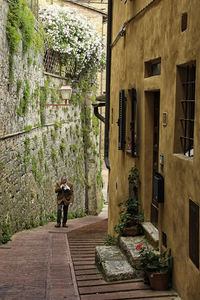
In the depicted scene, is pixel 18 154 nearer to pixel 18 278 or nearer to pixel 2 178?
pixel 2 178

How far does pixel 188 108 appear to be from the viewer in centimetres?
545

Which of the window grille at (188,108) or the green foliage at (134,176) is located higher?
the window grille at (188,108)

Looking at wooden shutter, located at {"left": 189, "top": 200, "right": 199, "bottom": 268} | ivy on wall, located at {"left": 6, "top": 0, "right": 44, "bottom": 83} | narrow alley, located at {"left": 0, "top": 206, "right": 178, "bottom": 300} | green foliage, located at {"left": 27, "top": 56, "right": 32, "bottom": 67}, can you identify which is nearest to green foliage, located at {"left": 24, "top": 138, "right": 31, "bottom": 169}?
green foliage, located at {"left": 27, "top": 56, "right": 32, "bottom": 67}

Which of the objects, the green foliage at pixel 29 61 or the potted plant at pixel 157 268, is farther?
the green foliage at pixel 29 61

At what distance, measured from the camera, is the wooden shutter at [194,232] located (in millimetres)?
4641

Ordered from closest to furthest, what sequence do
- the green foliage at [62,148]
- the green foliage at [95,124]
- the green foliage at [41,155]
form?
the green foliage at [41,155] < the green foliage at [62,148] < the green foliage at [95,124]

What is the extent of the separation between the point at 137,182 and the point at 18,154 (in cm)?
447

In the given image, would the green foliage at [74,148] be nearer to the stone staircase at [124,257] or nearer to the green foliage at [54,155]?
the green foliage at [54,155]

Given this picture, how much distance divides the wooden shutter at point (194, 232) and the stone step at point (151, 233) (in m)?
1.67

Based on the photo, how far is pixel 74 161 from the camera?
773 inches

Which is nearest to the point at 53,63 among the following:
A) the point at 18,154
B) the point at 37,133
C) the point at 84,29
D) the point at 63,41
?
the point at 63,41

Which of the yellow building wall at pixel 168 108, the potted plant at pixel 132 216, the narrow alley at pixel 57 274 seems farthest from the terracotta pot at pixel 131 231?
the narrow alley at pixel 57 274

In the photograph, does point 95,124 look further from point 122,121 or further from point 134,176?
point 134,176

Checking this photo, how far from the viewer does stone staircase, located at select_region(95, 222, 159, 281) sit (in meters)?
6.12
